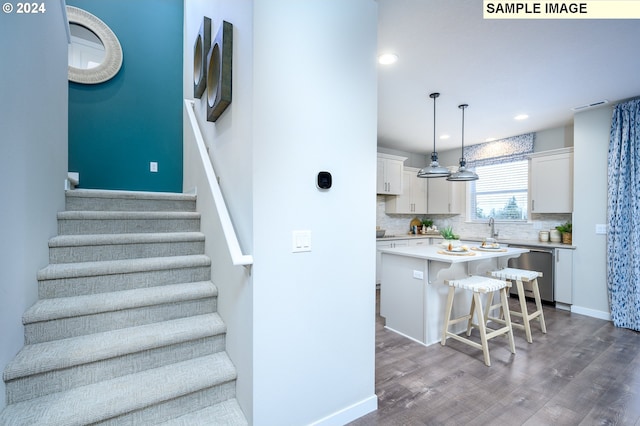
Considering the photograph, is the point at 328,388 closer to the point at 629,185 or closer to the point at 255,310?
the point at 255,310

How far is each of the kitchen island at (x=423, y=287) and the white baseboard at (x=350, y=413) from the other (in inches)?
48.1

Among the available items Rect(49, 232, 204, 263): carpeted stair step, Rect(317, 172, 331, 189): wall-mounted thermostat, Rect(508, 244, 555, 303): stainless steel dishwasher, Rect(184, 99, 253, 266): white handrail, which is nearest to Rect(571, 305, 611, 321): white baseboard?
Rect(508, 244, 555, 303): stainless steel dishwasher

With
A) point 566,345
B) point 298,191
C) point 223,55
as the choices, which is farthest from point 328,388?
point 566,345

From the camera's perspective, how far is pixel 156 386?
1.50m

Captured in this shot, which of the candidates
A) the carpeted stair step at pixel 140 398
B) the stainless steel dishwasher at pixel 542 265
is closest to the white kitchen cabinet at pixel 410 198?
the stainless steel dishwasher at pixel 542 265

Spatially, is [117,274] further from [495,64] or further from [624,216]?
[624,216]

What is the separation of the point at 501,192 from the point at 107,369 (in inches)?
239

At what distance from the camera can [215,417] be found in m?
1.55

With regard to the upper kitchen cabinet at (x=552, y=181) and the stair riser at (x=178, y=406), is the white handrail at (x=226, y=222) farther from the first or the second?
the upper kitchen cabinet at (x=552, y=181)

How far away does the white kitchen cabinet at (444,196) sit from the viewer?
585cm

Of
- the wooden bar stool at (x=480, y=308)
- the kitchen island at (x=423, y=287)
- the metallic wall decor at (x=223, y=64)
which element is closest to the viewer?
the metallic wall decor at (x=223, y=64)

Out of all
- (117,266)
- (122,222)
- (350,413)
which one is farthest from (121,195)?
(350,413)

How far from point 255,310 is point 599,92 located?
4.32 metres

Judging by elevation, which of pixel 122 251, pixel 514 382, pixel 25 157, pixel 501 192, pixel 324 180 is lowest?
pixel 514 382
